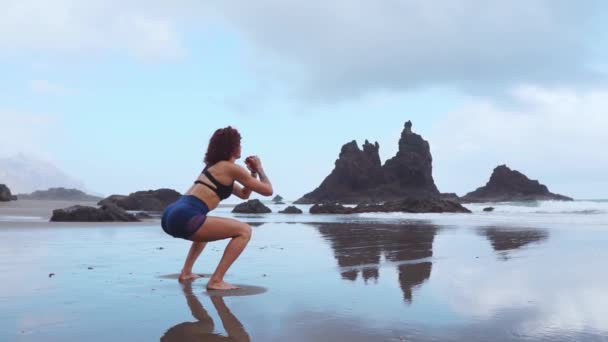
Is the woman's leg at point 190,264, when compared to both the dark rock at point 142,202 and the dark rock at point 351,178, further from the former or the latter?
the dark rock at point 351,178

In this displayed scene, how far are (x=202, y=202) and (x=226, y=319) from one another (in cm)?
162

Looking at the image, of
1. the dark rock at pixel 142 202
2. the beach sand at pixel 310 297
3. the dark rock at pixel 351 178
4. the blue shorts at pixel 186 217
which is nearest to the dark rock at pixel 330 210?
the dark rock at pixel 142 202

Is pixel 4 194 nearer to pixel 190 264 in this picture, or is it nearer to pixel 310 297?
pixel 190 264

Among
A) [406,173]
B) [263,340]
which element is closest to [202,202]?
[263,340]

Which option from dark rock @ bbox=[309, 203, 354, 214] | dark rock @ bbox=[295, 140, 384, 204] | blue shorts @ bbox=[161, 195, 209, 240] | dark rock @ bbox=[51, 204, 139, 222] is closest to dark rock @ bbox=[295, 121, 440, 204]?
dark rock @ bbox=[295, 140, 384, 204]

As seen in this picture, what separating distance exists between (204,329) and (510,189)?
100404 mm

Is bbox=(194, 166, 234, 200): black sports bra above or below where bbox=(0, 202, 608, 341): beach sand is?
above

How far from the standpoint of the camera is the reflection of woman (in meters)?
3.03

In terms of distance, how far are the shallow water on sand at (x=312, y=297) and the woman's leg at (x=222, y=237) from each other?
0.61 feet

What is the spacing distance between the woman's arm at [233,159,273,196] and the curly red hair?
0.57ft

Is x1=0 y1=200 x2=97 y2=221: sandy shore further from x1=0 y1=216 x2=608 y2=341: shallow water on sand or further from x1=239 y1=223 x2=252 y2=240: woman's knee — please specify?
x1=239 y1=223 x2=252 y2=240: woman's knee

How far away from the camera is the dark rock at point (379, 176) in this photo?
9831 centimetres

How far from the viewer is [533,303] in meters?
4.21

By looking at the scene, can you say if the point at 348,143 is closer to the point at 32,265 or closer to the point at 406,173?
the point at 406,173
